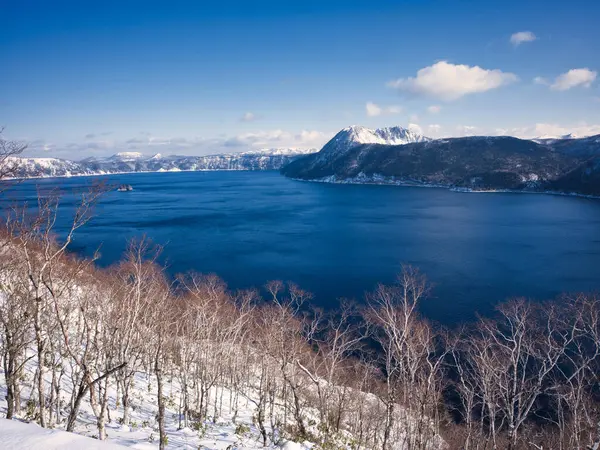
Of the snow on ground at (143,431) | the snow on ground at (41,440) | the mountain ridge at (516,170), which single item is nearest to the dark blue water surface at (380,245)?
the snow on ground at (143,431)

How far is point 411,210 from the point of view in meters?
99.2

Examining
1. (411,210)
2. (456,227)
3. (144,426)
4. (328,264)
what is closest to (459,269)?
(328,264)

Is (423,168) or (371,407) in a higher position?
(423,168)

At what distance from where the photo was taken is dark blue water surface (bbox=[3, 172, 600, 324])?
137 feet

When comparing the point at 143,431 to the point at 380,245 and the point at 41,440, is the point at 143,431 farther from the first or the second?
the point at 380,245

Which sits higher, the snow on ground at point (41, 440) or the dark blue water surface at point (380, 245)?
the snow on ground at point (41, 440)

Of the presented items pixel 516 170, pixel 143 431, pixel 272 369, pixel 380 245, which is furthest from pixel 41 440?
pixel 516 170

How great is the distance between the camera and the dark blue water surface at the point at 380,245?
41812 mm

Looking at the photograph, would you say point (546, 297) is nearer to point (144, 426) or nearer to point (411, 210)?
point (144, 426)

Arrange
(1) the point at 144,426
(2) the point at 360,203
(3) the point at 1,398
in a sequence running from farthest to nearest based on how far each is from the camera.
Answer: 1. (2) the point at 360,203
2. (1) the point at 144,426
3. (3) the point at 1,398

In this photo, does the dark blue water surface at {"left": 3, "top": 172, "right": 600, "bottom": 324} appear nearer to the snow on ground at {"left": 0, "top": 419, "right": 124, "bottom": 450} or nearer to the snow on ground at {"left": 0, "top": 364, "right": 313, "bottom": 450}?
the snow on ground at {"left": 0, "top": 364, "right": 313, "bottom": 450}

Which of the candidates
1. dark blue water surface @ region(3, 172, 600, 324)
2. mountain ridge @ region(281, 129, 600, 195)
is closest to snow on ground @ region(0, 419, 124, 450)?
dark blue water surface @ region(3, 172, 600, 324)

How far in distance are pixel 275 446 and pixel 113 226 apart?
70.3m

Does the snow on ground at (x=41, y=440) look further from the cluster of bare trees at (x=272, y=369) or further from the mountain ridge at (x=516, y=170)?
the mountain ridge at (x=516, y=170)
